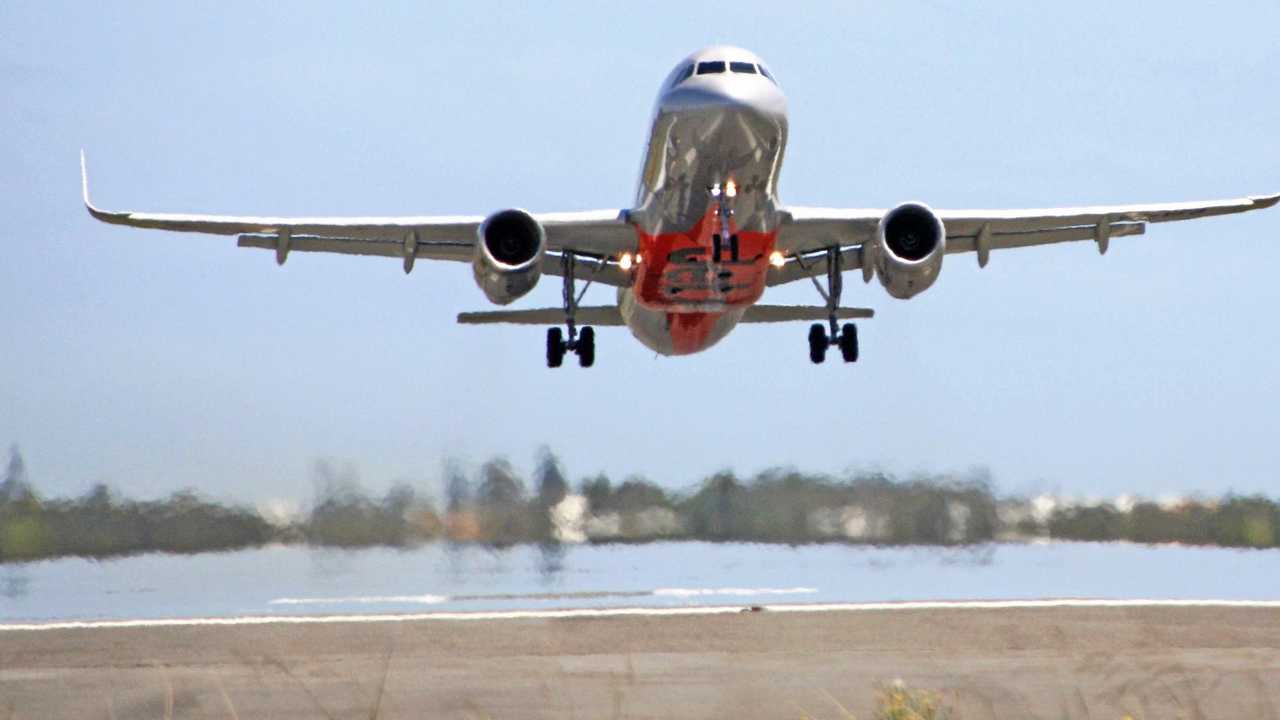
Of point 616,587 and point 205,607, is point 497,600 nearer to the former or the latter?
point 616,587

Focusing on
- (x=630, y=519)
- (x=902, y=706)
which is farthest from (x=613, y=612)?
(x=902, y=706)

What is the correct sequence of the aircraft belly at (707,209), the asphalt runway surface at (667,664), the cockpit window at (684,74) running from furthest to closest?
the cockpit window at (684,74) → the aircraft belly at (707,209) → the asphalt runway surface at (667,664)

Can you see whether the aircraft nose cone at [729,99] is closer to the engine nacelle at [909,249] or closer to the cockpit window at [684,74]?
the cockpit window at [684,74]

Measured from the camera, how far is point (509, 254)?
93.3ft

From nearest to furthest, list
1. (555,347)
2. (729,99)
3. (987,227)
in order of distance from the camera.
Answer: (729,99) < (987,227) < (555,347)

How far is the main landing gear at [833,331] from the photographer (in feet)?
102

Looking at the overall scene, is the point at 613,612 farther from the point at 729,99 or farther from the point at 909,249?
the point at 729,99

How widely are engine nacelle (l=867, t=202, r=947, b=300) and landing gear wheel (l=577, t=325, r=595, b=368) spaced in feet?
21.5

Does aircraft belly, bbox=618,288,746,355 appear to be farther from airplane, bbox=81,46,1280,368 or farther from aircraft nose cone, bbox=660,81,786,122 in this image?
aircraft nose cone, bbox=660,81,786,122

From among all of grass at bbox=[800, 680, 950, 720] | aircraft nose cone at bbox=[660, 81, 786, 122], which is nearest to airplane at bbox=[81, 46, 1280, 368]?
aircraft nose cone at bbox=[660, 81, 786, 122]

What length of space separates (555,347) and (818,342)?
456 centimetres

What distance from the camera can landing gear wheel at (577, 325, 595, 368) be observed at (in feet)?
110

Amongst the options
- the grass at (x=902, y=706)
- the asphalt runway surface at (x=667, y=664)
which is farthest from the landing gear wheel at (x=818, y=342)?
the grass at (x=902, y=706)

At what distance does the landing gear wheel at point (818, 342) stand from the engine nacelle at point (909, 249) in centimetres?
431
